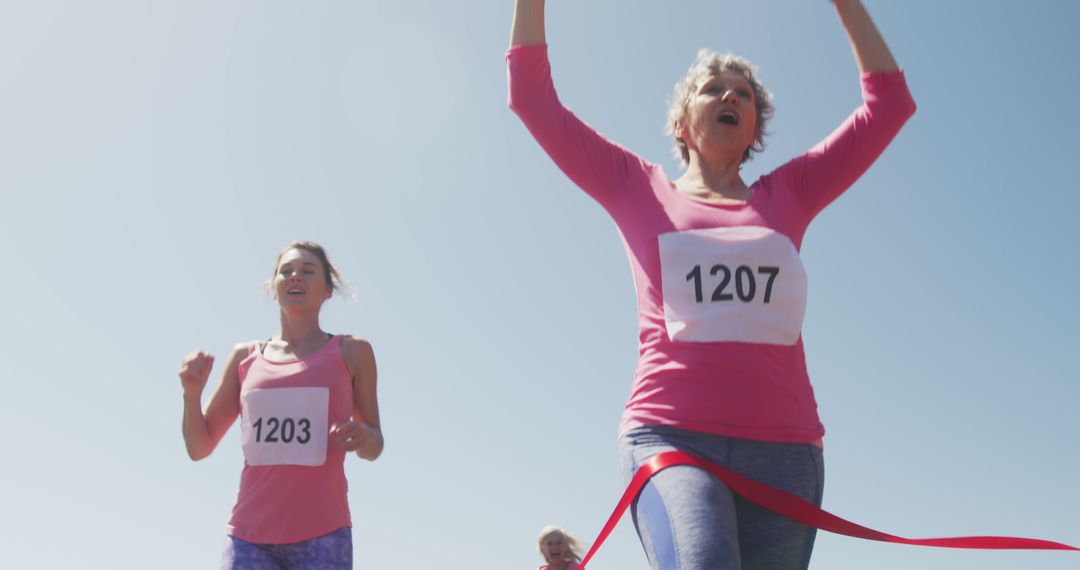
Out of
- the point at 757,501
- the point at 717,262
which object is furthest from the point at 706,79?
the point at 757,501

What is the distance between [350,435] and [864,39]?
9.30ft

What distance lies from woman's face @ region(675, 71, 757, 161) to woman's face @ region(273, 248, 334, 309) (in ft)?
8.89


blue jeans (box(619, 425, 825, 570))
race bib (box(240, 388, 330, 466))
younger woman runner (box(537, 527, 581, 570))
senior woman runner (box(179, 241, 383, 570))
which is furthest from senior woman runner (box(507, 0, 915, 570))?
younger woman runner (box(537, 527, 581, 570))

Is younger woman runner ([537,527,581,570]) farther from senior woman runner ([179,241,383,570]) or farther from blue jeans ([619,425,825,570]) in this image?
blue jeans ([619,425,825,570])

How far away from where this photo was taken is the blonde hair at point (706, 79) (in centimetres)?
369

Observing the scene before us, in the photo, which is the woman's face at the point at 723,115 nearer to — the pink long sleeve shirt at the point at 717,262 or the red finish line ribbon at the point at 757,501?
the pink long sleeve shirt at the point at 717,262

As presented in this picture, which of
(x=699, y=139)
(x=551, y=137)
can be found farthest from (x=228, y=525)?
(x=699, y=139)

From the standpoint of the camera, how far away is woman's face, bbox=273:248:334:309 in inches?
214

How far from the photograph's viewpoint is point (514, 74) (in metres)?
3.45

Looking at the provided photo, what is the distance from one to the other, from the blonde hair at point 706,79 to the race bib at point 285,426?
2.32 metres

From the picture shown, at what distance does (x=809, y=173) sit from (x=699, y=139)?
1.39 ft

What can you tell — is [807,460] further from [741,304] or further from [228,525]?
[228,525]

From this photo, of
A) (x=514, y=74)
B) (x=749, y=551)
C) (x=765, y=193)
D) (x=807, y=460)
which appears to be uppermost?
(x=514, y=74)

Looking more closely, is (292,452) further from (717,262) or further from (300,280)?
(717,262)
